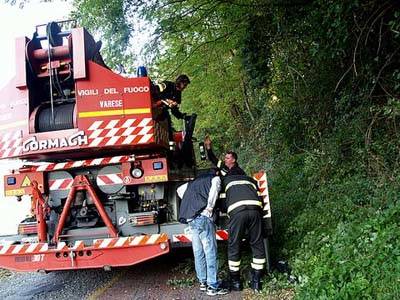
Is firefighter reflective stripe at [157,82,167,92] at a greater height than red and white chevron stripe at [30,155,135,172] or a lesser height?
greater

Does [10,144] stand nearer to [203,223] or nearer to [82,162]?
[82,162]

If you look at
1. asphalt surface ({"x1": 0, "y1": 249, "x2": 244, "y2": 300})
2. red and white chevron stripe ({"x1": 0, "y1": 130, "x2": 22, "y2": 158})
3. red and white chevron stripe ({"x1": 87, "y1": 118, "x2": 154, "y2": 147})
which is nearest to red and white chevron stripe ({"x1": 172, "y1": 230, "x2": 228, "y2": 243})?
asphalt surface ({"x1": 0, "y1": 249, "x2": 244, "y2": 300})

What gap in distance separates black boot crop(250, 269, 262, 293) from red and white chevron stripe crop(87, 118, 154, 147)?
2161 mm

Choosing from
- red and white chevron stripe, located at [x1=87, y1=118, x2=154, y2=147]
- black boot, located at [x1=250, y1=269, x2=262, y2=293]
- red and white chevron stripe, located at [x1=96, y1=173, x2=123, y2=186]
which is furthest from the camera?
red and white chevron stripe, located at [x1=96, y1=173, x2=123, y2=186]

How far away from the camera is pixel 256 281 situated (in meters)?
5.86

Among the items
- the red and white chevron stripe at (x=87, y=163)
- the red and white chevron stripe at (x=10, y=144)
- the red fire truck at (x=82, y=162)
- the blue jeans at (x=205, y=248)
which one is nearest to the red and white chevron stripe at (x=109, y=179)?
the red fire truck at (x=82, y=162)

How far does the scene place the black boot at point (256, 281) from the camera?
19.0 feet

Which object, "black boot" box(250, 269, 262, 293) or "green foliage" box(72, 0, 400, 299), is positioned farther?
"black boot" box(250, 269, 262, 293)

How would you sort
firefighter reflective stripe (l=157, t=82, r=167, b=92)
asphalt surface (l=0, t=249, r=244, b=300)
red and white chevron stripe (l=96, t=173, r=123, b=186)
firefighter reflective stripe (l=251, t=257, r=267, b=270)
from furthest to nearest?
1. firefighter reflective stripe (l=157, t=82, r=167, b=92)
2. red and white chevron stripe (l=96, t=173, r=123, b=186)
3. asphalt surface (l=0, t=249, r=244, b=300)
4. firefighter reflective stripe (l=251, t=257, r=267, b=270)

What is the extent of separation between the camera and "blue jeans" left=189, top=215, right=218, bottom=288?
19.6 feet

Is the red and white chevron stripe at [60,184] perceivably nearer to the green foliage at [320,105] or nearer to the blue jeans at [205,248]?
the blue jeans at [205,248]

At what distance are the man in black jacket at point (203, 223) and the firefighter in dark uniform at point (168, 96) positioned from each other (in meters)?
1.29

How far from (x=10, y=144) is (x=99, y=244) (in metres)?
1.91

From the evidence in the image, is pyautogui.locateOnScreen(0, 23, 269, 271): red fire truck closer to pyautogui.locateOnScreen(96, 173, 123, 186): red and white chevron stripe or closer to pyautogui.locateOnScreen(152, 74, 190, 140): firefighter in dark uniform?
pyautogui.locateOnScreen(96, 173, 123, 186): red and white chevron stripe
